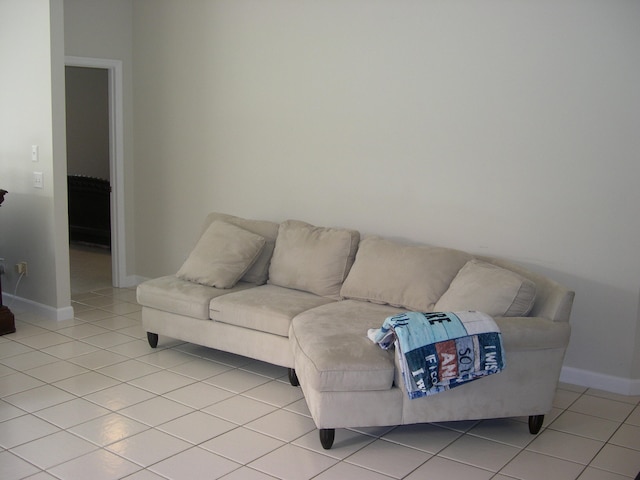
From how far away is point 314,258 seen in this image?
4.32 meters

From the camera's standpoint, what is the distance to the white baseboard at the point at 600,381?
390 centimetres

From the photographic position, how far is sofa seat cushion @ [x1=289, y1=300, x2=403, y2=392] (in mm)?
3043

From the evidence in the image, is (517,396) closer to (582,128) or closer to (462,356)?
(462,356)

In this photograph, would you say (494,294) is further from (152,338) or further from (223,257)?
(152,338)

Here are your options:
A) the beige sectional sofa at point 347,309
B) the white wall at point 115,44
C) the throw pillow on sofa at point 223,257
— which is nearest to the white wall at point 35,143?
the white wall at point 115,44

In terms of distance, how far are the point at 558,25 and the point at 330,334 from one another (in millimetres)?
2190

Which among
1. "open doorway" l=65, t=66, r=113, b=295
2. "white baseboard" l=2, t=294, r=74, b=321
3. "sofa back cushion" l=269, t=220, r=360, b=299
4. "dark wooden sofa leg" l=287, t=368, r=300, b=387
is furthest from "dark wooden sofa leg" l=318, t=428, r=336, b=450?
"open doorway" l=65, t=66, r=113, b=295

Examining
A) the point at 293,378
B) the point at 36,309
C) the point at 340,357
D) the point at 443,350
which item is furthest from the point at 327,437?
the point at 36,309

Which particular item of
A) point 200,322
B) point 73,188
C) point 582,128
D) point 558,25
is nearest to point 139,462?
point 200,322

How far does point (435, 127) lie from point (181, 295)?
194 centimetres

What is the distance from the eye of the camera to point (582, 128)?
12.6 feet

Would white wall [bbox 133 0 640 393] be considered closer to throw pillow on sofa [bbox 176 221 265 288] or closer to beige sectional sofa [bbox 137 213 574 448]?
beige sectional sofa [bbox 137 213 574 448]

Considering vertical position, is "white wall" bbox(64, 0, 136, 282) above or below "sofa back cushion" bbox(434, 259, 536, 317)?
above

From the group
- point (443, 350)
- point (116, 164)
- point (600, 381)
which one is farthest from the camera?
point (116, 164)
